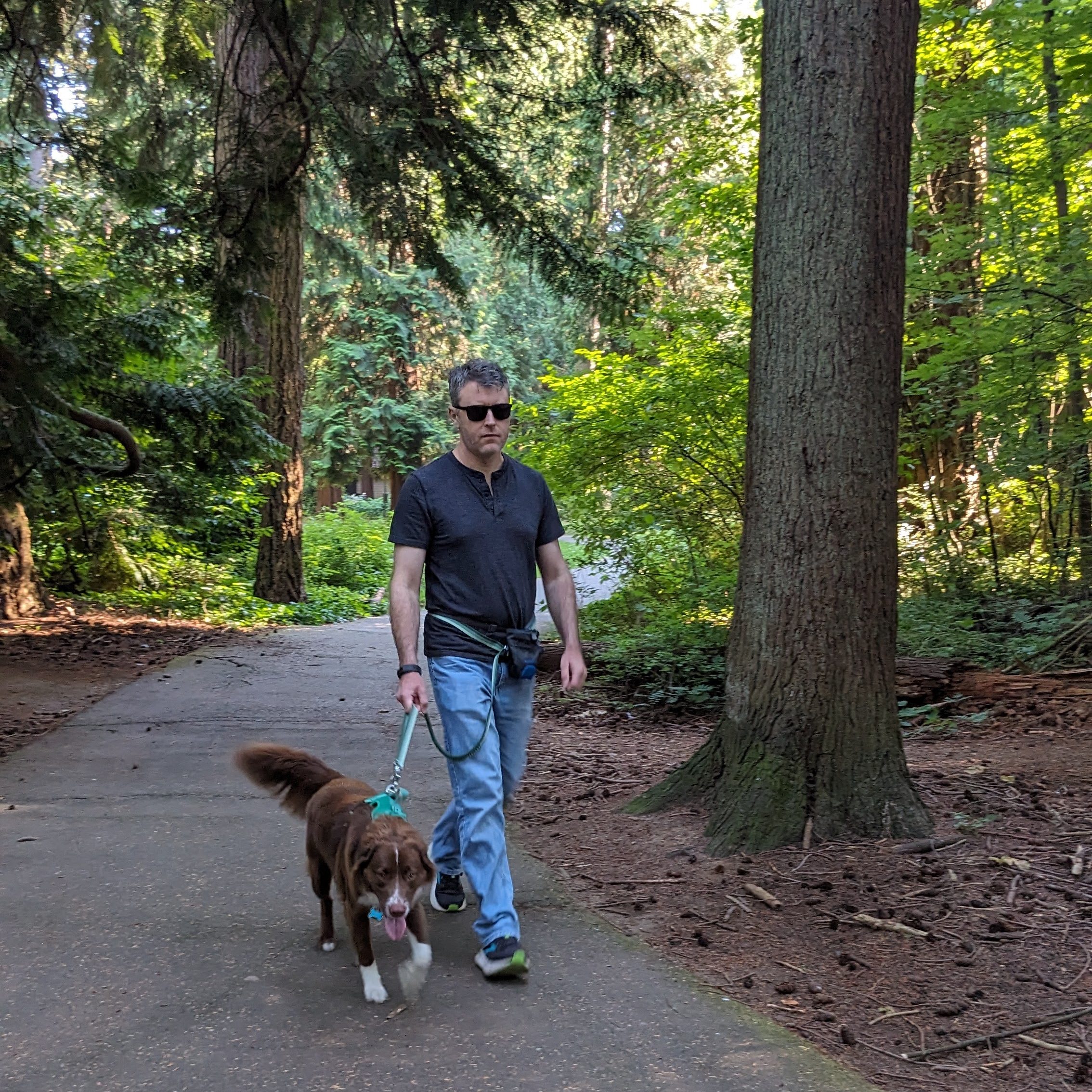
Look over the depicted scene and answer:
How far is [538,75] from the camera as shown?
24.5 m

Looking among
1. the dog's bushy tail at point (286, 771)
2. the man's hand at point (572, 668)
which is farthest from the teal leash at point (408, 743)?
the dog's bushy tail at point (286, 771)

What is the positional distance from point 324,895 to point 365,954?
51 cm

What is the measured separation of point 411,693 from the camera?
412 cm

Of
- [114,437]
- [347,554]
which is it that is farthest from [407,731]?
[347,554]

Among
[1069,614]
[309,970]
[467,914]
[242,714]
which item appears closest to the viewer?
[309,970]

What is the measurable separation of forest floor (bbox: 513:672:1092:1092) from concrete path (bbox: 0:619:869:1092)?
218 millimetres

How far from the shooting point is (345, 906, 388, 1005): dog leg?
3.77 meters

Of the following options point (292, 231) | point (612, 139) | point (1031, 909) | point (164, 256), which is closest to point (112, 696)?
point (164, 256)

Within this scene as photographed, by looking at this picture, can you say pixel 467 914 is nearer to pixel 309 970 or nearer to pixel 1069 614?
pixel 309 970

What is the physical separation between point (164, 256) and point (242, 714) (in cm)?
423

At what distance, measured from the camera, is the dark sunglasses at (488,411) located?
4.34 meters

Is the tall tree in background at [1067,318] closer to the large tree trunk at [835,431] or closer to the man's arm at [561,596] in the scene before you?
the large tree trunk at [835,431]

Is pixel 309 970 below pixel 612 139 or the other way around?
below

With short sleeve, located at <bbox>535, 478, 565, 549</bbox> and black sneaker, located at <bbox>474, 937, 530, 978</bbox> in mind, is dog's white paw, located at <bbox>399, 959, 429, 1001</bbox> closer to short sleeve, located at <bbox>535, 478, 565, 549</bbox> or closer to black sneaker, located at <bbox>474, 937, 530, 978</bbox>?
black sneaker, located at <bbox>474, 937, 530, 978</bbox>
